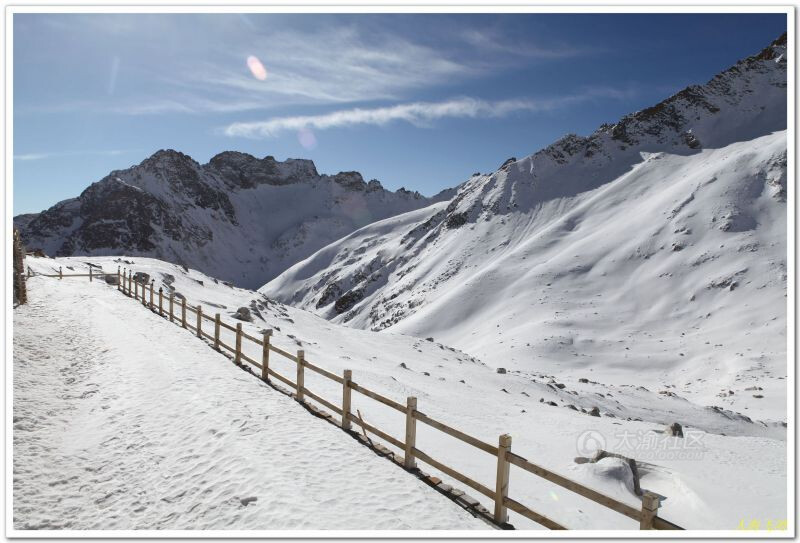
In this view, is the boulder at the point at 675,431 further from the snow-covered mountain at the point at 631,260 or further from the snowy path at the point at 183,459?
the snow-covered mountain at the point at 631,260

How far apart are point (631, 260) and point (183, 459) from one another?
70.5 metres

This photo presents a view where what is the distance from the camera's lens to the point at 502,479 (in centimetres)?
686

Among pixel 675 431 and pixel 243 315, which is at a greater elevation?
pixel 243 315

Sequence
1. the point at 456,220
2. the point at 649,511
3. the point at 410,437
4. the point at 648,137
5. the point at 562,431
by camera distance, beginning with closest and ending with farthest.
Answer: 1. the point at 649,511
2. the point at 410,437
3. the point at 562,431
4. the point at 456,220
5. the point at 648,137

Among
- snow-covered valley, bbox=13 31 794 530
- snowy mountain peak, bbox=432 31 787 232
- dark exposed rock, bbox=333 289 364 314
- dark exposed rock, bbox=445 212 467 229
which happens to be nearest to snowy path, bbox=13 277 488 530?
snow-covered valley, bbox=13 31 794 530

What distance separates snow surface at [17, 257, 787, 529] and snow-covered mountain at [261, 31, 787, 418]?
41.6 feet

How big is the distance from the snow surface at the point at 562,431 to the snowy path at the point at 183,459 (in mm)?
1759

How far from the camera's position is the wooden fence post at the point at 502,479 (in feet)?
22.0

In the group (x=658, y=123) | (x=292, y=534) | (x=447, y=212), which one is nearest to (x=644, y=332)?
(x=292, y=534)

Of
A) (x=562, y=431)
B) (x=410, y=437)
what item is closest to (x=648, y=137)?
(x=562, y=431)

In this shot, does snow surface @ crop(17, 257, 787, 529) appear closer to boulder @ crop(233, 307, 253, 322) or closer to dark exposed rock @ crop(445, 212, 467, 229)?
boulder @ crop(233, 307, 253, 322)

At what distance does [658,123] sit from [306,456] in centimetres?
14200

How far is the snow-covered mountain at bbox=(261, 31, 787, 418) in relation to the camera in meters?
45.4

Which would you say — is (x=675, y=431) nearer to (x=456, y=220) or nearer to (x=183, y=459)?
(x=183, y=459)
